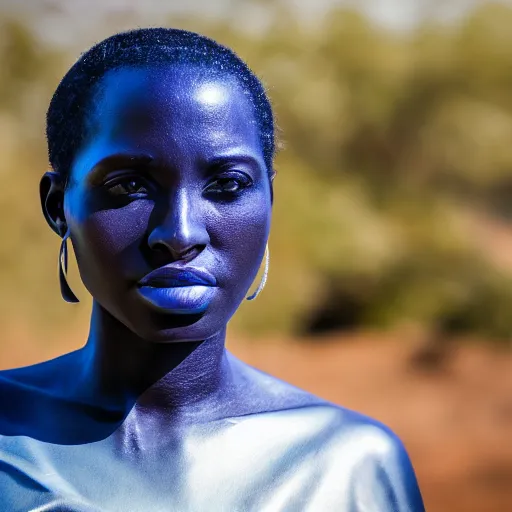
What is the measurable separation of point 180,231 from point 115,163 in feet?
0.49

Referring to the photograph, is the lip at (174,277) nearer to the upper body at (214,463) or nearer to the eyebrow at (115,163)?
the eyebrow at (115,163)

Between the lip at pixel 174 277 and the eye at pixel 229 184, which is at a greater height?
the eye at pixel 229 184

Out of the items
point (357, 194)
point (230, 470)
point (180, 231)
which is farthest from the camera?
point (357, 194)

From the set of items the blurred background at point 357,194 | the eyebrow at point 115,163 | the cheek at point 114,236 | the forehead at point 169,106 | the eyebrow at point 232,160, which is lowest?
Result: the blurred background at point 357,194

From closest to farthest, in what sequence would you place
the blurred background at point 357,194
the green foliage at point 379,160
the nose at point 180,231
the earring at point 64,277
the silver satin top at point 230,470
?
the nose at point 180,231, the silver satin top at point 230,470, the earring at point 64,277, the blurred background at point 357,194, the green foliage at point 379,160

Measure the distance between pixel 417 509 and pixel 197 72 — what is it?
836 mm

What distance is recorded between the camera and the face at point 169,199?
1.38 m

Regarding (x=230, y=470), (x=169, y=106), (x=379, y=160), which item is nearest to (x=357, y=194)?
(x=379, y=160)

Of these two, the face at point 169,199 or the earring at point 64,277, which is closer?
the face at point 169,199

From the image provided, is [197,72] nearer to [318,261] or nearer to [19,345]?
[19,345]

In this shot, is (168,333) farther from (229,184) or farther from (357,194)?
(357,194)

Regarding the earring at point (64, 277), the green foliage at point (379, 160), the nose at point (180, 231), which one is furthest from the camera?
the green foliage at point (379, 160)

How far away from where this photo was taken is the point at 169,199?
1.38 metres

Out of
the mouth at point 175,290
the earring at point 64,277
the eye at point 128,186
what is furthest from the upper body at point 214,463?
the eye at point 128,186
